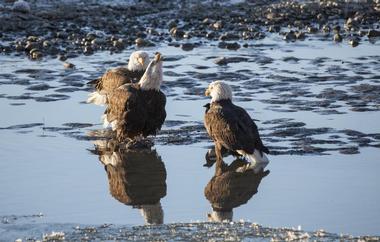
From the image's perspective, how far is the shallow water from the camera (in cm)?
827

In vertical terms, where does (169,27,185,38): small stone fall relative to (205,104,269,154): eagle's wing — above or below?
below

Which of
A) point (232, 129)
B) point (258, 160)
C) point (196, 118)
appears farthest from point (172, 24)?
point (258, 160)

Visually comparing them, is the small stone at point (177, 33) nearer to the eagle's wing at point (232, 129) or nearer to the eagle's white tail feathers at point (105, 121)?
the eagle's white tail feathers at point (105, 121)

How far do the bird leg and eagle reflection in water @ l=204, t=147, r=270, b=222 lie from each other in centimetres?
2

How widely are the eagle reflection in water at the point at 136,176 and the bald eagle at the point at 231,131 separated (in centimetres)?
62

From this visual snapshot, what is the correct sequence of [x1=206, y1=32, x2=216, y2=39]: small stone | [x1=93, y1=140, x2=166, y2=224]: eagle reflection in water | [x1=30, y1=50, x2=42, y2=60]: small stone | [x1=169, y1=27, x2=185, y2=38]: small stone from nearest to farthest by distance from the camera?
1. [x1=93, y1=140, x2=166, y2=224]: eagle reflection in water
2. [x1=30, y1=50, x2=42, y2=60]: small stone
3. [x1=206, y1=32, x2=216, y2=39]: small stone
4. [x1=169, y1=27, x2=185, y2=38]: small stone

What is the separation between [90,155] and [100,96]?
6.79 feet

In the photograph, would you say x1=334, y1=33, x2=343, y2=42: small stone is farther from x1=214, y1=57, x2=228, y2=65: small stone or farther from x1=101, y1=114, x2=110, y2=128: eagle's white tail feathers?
x1=101, y1=114, x2=110, y2=128: eagle's white tail feathers

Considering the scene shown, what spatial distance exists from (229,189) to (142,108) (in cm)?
218

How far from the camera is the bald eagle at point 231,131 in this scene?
389 inches

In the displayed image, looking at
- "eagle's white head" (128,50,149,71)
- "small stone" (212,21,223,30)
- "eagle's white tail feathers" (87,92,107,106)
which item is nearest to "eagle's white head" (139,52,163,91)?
"eagle's white head" (128,50,149,71)

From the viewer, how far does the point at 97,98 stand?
12406mm

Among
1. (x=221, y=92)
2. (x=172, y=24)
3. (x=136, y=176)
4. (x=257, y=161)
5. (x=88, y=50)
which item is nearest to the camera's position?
(x=136, y=176)

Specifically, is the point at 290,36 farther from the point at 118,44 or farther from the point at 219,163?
the point at 219,163
